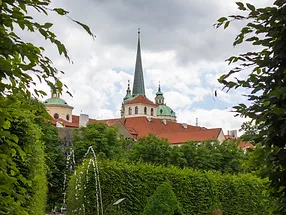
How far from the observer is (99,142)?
30531mm

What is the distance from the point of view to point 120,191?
13641 millimetres

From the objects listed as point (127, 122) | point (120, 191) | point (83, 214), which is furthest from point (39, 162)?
point (127, 122)

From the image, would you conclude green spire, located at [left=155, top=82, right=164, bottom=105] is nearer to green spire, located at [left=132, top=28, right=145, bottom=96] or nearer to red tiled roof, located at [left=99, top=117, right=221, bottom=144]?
green spire, located at [left=132, top=28, right=145, bottom=96]

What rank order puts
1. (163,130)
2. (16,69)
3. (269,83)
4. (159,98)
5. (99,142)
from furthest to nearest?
(159,98) → (163,130) → (99,142) → (269,83) → (16,69)

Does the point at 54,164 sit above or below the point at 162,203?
above

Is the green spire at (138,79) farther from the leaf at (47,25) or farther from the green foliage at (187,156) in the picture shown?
the leaf at (47,25)

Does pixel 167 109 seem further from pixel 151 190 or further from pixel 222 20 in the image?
pixel 222 20

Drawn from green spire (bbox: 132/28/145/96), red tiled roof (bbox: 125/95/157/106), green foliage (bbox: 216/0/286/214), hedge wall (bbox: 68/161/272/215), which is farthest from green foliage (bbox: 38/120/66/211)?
red tiled roof (bbox: 125/95/157/106)

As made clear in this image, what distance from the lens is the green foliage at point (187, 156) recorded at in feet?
114

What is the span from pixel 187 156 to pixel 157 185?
2102 cm

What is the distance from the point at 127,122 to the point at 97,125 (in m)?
61.5

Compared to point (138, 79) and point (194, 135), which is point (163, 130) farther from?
point (138, 79)

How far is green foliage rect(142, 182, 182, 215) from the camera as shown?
13320mm

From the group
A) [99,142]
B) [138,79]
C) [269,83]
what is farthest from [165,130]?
[269,83]
